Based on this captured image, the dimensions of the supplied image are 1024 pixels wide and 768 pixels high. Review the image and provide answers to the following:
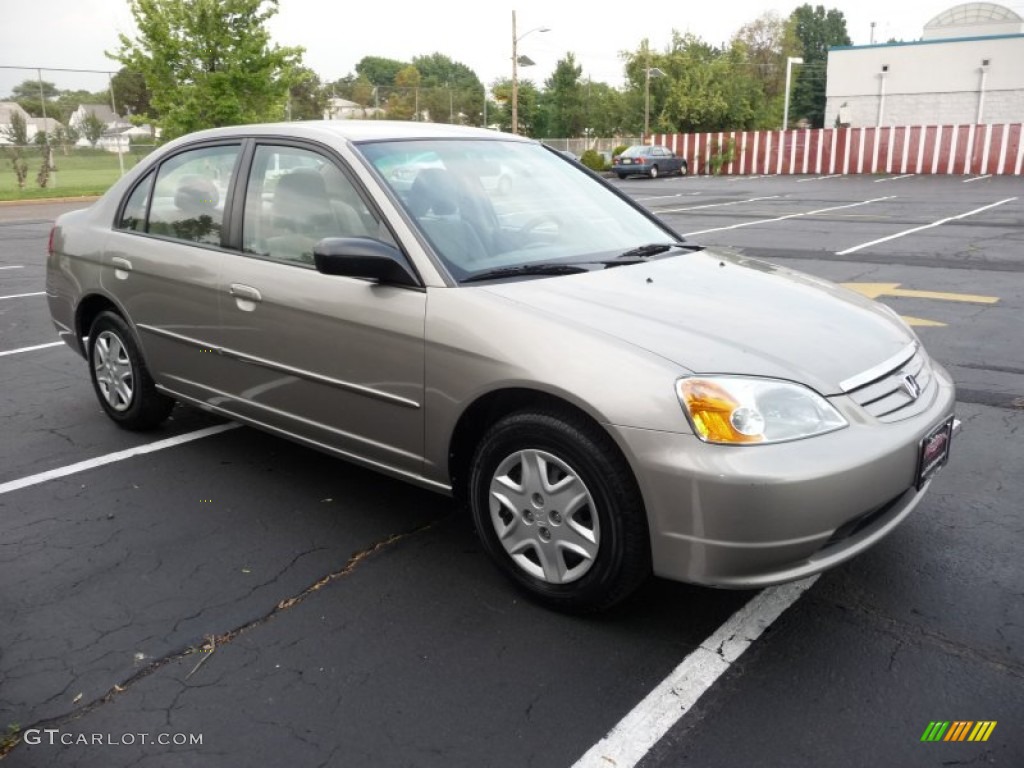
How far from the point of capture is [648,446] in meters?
2.67

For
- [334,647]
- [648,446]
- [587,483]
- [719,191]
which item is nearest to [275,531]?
[334,647]

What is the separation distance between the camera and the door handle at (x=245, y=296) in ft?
12.6

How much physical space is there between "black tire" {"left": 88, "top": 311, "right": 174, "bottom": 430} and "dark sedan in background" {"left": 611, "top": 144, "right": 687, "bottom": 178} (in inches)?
1293

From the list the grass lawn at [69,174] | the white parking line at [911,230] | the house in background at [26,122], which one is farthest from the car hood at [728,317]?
the house in background at [26,122]

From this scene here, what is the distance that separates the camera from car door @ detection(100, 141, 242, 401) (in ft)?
13.6

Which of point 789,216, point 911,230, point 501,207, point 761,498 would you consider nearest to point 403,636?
point 761,498

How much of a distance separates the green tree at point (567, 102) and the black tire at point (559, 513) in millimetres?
64632

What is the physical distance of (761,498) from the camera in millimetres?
2543

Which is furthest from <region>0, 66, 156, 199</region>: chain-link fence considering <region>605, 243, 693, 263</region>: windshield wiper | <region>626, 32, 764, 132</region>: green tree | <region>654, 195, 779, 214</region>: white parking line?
<region>626, 32, 764, 132</region>: green tree

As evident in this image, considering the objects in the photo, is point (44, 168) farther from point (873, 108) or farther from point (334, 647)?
point (873, 108)

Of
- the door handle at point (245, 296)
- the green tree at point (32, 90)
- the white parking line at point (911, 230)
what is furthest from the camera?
the green tree at point (32, 90)

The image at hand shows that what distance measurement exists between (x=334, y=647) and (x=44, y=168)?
93.3ft

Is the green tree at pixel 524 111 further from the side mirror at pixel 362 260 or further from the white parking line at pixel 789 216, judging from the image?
the side mirror at pixel 362 260

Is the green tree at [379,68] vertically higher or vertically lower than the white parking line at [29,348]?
higher
